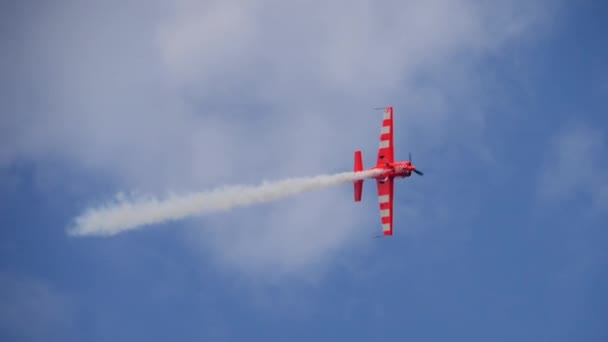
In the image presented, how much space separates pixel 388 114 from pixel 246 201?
32.3ft

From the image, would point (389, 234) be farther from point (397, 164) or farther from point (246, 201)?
point (246, 201)

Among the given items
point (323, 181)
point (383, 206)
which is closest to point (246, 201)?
point (323, 181)

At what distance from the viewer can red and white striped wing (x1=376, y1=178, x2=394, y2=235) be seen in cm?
5346

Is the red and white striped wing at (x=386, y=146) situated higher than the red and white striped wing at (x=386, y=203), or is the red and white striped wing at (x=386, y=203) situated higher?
the red and white striped wing at (x=386, y=146)

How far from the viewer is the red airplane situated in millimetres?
52250

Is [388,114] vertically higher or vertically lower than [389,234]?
higher

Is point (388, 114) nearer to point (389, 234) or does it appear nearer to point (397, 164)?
point (397, 164)

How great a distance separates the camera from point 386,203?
53969 millimetres

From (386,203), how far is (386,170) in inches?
91.0

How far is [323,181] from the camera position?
5381cm

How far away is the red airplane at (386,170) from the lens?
171 ft

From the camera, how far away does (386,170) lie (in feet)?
173

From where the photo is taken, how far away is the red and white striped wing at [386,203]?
175ft

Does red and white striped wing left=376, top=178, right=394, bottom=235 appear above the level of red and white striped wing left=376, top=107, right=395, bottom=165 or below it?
below
